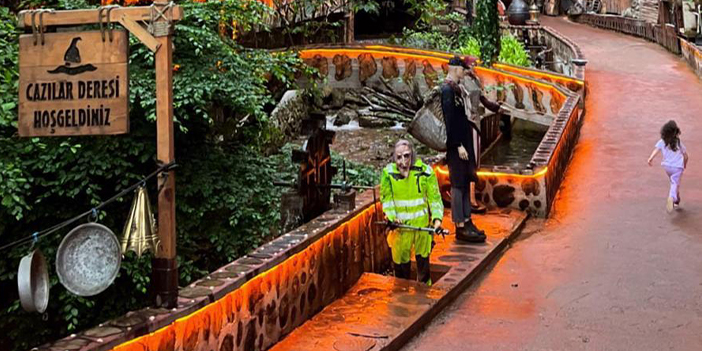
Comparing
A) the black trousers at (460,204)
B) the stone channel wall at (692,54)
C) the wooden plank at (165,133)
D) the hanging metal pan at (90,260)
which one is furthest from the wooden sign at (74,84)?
the stone channel wall at (692,54)

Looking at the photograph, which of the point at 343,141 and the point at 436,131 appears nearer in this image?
the point at 436,131

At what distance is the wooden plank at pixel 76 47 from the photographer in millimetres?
5734

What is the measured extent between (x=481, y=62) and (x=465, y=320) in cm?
1685

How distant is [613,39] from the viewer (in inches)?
1510

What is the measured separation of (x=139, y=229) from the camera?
5844mm

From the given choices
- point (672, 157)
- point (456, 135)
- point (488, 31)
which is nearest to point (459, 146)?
point (456, 135)

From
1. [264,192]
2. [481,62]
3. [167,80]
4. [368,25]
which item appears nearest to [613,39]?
[368,25]

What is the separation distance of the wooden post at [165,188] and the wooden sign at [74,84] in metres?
0.24

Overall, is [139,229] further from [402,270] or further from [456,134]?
[456,134]

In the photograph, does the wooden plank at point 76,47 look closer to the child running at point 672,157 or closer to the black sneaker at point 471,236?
the black sneaker at point 471,236

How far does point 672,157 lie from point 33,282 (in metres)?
9.14

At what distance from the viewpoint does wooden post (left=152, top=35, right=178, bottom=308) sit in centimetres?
583

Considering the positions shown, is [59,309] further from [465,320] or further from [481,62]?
[481,62]

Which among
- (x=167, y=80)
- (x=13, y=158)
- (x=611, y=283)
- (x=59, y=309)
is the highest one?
(x=167, y=80)
